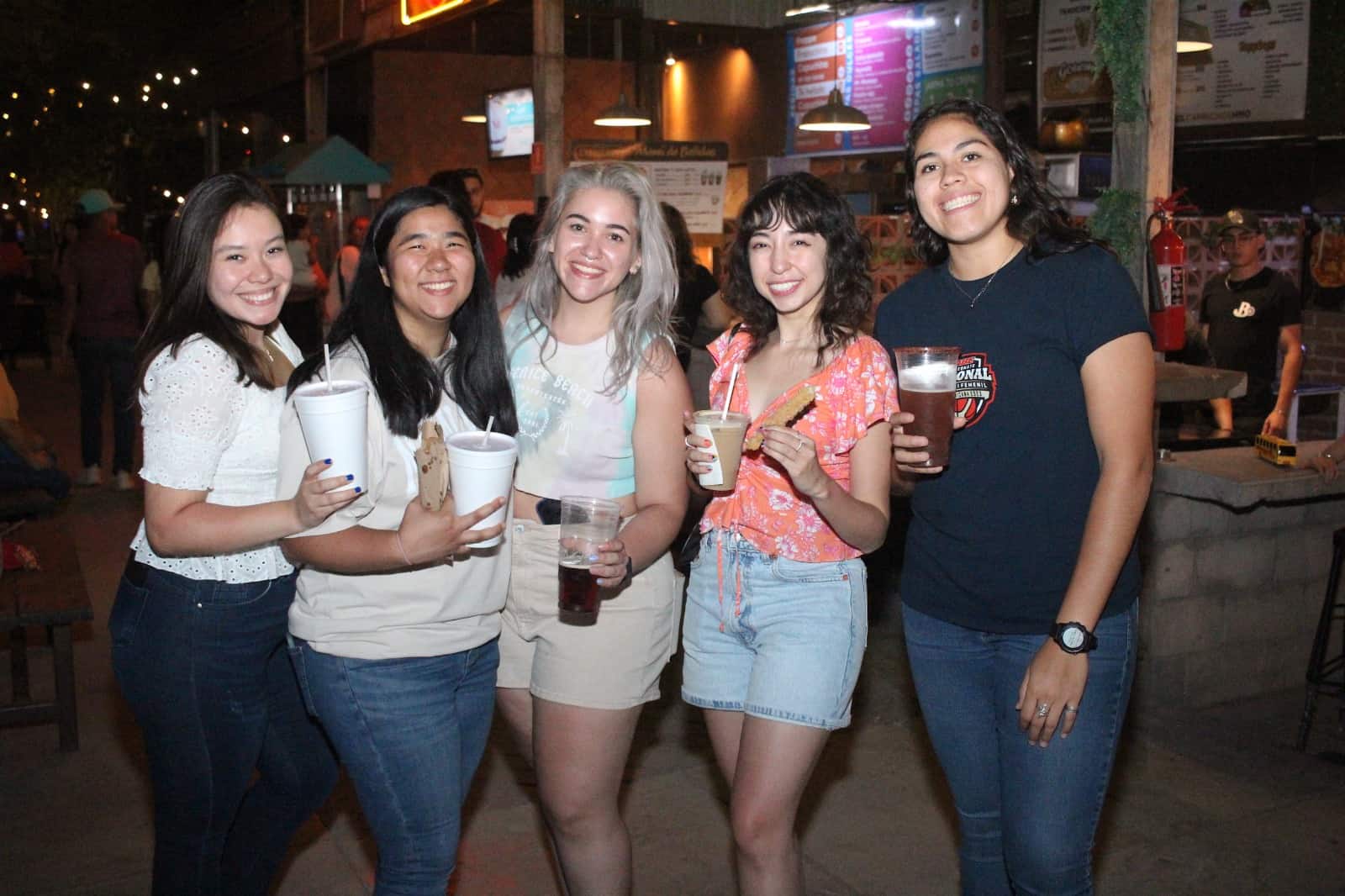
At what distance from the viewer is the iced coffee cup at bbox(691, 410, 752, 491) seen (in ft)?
8.50

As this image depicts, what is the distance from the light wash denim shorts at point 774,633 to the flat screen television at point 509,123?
49.1ft

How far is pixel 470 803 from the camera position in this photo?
14.5 ft

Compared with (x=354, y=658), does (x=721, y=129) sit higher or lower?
higher

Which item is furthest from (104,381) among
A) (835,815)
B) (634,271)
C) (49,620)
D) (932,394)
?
(932,394)

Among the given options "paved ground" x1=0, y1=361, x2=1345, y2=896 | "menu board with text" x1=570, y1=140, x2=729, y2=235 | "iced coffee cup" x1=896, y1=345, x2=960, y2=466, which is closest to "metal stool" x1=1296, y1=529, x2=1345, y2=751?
"paved ground" x1=0, y1=361, x2=1345, y2=896

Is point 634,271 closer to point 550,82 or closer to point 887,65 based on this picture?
point 550,82

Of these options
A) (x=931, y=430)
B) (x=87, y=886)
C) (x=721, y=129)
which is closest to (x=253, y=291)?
(x=931, y=430)

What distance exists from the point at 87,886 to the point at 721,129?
514 inches

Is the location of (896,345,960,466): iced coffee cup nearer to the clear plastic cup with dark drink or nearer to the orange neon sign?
the clear plastic cup with dark drink

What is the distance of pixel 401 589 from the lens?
98.5 inches

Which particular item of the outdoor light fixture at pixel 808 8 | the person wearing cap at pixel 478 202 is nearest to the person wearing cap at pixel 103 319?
the person wearing cap at pixel 478 202

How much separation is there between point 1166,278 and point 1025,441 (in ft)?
9.92

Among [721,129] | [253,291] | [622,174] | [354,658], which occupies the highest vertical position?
[721,129]

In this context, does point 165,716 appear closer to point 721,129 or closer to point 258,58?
point 721,129
